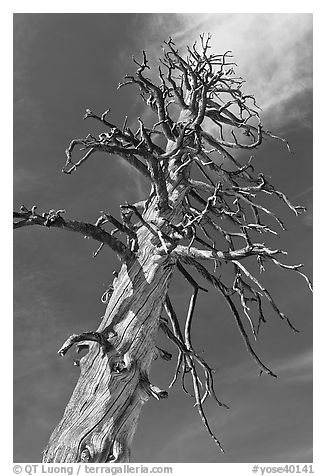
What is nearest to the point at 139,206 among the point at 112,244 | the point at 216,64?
the point at 112,244

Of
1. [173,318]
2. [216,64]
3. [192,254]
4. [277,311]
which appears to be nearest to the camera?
[192,254]

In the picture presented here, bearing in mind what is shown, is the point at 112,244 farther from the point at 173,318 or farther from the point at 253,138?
the point at 253,138

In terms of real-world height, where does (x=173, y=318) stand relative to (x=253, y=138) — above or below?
below

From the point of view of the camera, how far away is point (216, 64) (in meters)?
7.69

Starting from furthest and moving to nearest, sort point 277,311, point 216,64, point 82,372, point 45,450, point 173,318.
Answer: point 216,64 → point 173,318 → point 277,311 → point 82,372 → point 45,450

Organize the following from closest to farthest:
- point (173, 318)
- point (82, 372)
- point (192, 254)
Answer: point (82, 372)
point (192, 254)
point (173, 318)

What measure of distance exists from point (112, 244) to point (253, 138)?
3936mm

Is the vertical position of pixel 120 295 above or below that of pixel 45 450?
above
